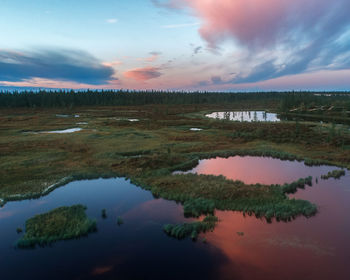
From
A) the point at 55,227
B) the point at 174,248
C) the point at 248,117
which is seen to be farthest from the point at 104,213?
the point at 248,117

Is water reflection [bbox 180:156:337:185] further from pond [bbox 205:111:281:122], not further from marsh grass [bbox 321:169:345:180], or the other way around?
pond [bbox 205:111:281:122]

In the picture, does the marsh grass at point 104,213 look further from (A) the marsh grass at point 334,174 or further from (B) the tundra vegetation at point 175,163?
(A) the marsh grass at point 334,174

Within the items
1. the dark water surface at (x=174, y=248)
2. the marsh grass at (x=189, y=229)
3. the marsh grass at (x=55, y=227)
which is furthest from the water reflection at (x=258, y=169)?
the marsh grass at (x=55, y=227)

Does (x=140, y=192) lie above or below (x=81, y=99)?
below

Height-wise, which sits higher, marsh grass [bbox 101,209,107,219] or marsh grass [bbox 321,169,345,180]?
marsh grass [bbox 321,169,345,180]

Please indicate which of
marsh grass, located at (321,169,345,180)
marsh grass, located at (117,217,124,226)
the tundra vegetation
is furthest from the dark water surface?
marsh grass, located at (321,169,345,180)

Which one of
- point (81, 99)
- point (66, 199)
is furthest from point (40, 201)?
point (81, 99)

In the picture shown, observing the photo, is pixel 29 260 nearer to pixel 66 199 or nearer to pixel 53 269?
pixel 53 269
